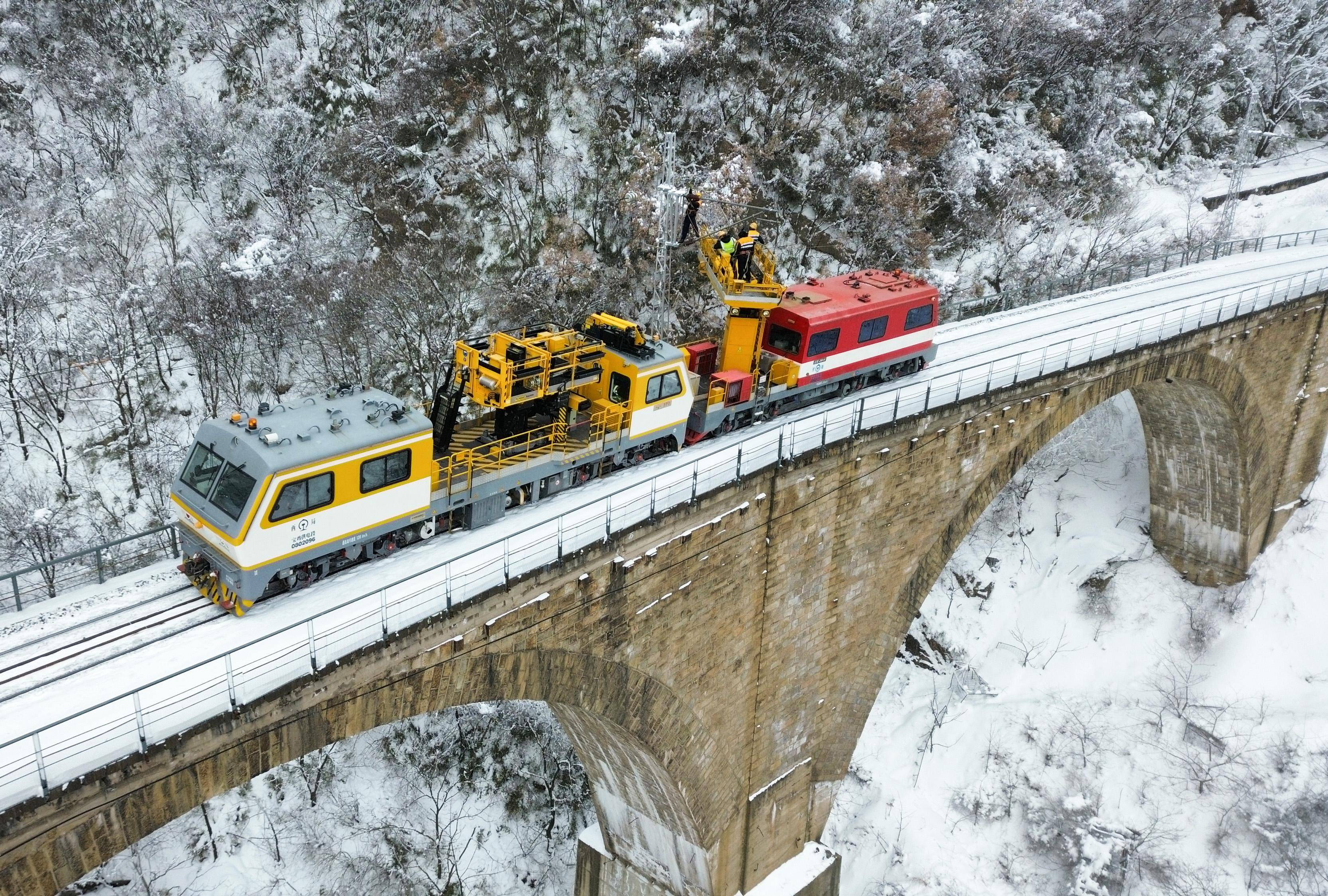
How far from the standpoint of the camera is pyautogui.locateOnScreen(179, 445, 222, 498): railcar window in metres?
14.4

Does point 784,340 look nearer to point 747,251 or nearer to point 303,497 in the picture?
point 747,251

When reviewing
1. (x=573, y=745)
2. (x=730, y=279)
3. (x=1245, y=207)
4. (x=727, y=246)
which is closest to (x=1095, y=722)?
(x=573, y=745)

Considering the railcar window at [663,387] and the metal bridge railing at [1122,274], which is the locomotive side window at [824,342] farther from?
the metal bridge railing at [1122,274]

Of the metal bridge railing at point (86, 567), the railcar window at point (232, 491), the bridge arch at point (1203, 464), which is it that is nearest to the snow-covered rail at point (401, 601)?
the railcar window at point (232, 491)

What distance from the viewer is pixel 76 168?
39.9 meters

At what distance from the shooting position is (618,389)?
19047 millimetres

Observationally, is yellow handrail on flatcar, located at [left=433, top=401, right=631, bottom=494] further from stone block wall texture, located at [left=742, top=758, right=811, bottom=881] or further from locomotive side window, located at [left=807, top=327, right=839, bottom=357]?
stone block wall texture, located at [left=742, top=758, right=811, bottom=881]

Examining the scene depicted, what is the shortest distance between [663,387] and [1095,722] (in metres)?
25.5

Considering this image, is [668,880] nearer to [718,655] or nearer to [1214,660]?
[718,655]

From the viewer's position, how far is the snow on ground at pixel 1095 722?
3078cm

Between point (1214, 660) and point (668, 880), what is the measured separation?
2534 cm

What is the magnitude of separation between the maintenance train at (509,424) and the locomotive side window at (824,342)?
2.2 inches

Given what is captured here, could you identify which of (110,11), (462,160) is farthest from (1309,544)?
(110,11)

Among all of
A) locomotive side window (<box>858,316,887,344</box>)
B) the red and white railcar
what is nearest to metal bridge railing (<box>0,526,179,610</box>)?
the red and white railcar
